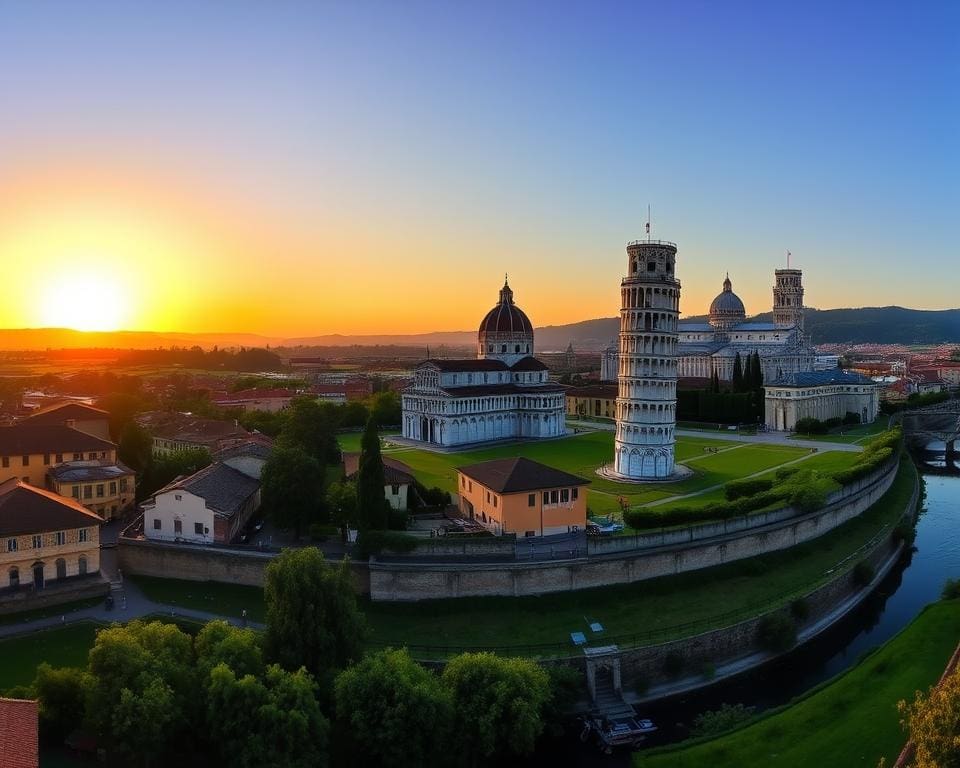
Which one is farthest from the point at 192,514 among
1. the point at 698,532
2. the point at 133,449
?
the point at 698,532

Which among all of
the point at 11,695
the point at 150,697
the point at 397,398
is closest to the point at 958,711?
the point at 150,697

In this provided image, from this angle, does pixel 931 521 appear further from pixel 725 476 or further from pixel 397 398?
pixel 397 398

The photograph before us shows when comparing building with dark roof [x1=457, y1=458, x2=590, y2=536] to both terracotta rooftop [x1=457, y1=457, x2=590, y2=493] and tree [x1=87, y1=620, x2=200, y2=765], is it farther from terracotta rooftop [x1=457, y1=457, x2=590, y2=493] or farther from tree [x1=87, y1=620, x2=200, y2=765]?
tree [x1=87, y1=620, x2=200, y2=765]

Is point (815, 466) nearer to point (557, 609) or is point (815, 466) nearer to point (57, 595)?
point (557, 609)

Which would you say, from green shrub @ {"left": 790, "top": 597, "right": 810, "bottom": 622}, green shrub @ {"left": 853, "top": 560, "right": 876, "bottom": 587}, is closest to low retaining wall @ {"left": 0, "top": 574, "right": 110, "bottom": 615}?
green shrub @ {"left": 790, "top": 597, "right": 810, "bottom": 622}

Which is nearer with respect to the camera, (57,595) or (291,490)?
(57,595)
